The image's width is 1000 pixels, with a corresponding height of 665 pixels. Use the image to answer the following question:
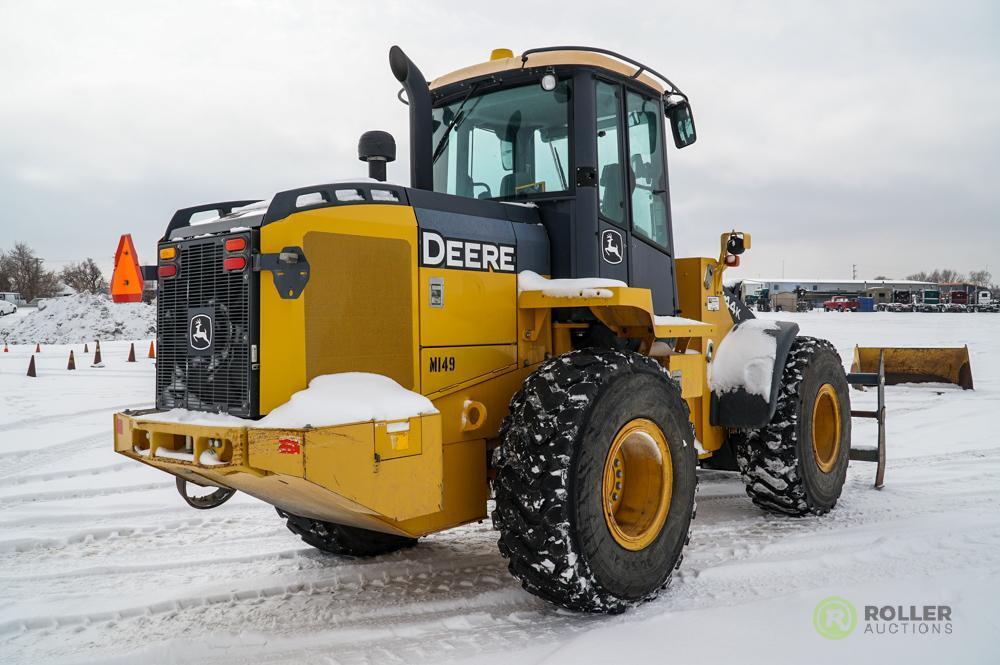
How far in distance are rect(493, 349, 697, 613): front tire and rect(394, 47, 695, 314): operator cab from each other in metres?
0.87

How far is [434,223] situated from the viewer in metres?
4.00

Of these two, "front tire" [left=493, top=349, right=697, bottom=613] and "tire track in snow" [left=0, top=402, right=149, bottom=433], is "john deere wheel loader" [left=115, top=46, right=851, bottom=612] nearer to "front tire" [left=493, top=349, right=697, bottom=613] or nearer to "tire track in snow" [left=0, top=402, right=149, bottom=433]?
"front tire" [left=493, top=349, right=697, bottom=613]

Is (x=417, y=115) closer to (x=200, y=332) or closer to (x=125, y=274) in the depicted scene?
(x=200, y=332)

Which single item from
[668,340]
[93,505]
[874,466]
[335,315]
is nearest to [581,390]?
[335,315]

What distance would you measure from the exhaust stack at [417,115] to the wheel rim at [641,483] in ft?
6.23

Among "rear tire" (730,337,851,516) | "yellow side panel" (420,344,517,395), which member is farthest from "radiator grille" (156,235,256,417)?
"rear tire" (730,337,851,516)

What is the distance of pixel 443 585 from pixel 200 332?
6.32 feet

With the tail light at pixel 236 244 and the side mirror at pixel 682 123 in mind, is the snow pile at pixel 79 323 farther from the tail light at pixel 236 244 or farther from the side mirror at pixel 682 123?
the tail light at pixel 236 244

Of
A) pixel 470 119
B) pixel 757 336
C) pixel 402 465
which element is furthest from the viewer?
pixel 757 336

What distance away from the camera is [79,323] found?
3069cm

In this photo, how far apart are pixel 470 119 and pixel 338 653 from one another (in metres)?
3.22

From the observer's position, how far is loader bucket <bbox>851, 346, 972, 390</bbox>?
505 inches

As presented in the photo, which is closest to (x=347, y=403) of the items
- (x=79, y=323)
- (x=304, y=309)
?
(x=304, y=309)

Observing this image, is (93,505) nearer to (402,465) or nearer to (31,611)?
(31,611)
